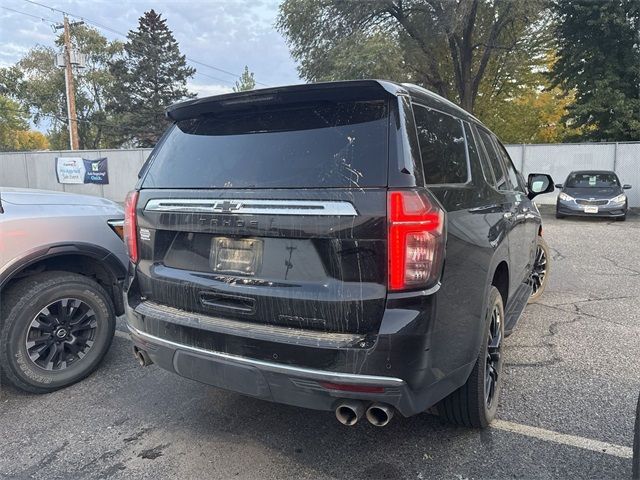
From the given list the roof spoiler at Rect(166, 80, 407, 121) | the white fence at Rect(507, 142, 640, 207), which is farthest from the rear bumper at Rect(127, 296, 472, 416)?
the white fence at Rect(507, 142, 640, 207)

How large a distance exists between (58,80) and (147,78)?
8.57 m

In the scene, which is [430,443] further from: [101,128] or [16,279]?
[101,128]

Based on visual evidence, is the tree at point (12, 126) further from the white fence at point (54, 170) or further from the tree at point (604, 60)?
the tree at point (604, 60)

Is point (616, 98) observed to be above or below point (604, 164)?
above

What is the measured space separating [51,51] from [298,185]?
2026 inches

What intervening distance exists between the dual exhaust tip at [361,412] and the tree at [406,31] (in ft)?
58.1

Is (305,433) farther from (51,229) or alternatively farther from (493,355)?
(51,229)

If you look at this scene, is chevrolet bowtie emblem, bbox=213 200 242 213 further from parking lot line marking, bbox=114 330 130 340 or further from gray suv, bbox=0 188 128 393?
parking lot line marking, bbox=114 330 130 340

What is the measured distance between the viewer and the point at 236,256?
94.0 inches

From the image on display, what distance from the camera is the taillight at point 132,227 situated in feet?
9.22

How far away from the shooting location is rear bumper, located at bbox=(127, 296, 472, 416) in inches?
81.7

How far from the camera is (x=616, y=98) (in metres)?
19.9

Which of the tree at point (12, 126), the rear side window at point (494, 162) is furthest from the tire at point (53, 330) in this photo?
the tree at point (12, 126)

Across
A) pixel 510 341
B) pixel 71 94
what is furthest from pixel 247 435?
pixel 71 94
